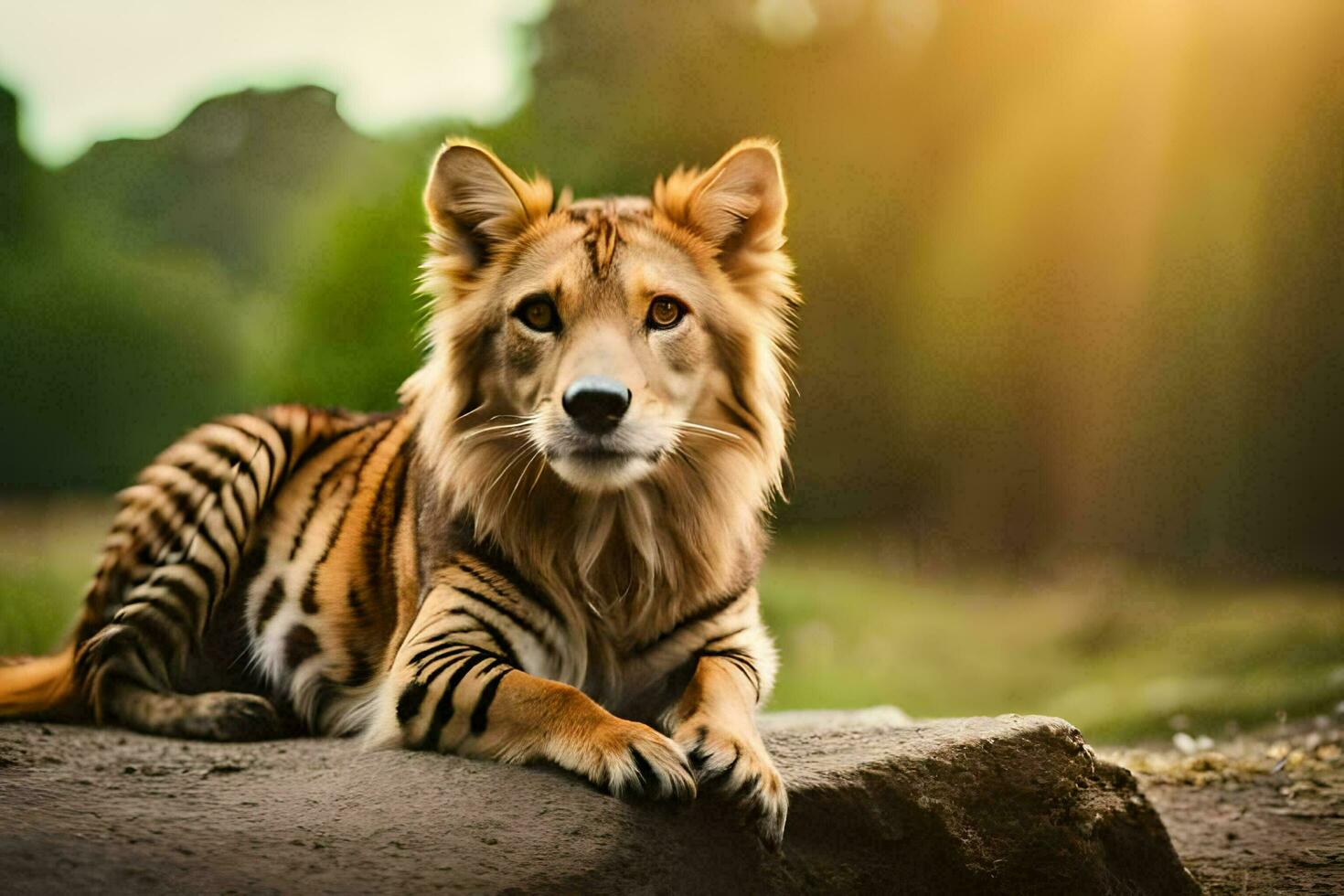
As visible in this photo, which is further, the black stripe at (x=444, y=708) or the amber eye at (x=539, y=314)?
the amber eye at (x=539, y=314)

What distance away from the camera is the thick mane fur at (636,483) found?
12.9ft

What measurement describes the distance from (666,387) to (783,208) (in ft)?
2.81

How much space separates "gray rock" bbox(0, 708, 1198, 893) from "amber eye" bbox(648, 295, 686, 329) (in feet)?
4.31

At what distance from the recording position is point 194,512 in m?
4.87

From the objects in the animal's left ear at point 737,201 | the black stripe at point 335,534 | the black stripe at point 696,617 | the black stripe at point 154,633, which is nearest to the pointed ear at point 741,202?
the animal's left ear at point 737,201

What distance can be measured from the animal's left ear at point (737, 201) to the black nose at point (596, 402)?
0.90 m

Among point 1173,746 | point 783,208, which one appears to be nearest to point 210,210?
point 783,208

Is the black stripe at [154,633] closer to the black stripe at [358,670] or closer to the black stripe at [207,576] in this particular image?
the black stripe at [207,576]

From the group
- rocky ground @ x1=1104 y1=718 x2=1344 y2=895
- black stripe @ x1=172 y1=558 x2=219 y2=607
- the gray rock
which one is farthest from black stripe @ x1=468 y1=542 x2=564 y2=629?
rocky ground @ x1=1104 y1=718 x2=1344 y2=895

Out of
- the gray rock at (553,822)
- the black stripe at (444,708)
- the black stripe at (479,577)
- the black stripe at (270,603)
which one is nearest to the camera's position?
the gray rock at (553,822)

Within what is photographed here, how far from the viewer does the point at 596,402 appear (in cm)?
344

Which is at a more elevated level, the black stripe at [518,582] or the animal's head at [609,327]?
the animal's head at [609,327]

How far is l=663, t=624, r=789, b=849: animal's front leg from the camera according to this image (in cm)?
320

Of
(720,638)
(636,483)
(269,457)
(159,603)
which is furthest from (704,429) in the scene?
(159,603)
